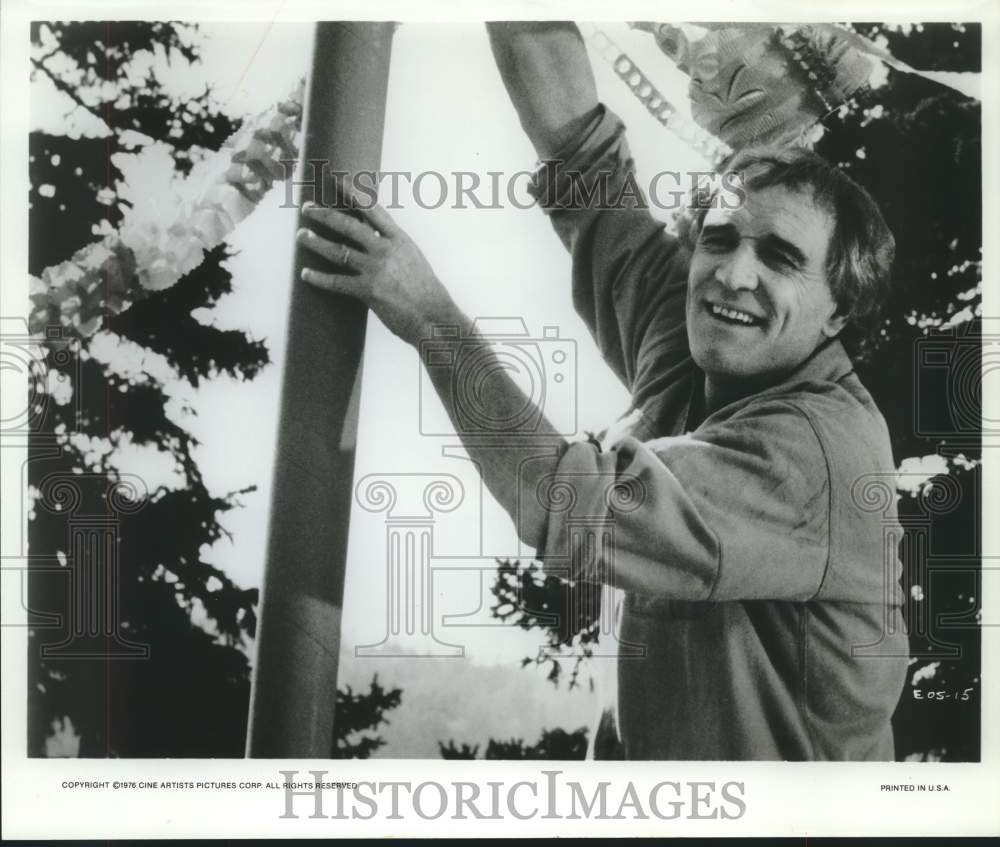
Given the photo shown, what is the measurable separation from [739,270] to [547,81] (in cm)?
78

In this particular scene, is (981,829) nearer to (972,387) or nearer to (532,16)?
(972,387)

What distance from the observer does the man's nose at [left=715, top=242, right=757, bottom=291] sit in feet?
9.96

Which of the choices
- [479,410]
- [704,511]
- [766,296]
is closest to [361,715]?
[479,410]

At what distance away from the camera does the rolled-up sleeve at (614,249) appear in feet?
10.1

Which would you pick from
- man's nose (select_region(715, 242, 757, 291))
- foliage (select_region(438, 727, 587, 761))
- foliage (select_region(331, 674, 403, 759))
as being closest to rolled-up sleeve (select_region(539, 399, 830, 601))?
man's nose (select_region(715, 242, 757, 291))

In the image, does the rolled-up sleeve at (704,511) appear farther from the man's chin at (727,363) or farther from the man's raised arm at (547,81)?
the man's raised arm at (547,81)

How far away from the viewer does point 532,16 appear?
3.11 meters

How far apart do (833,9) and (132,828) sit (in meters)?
3.12

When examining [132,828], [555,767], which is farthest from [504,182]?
[132,828]

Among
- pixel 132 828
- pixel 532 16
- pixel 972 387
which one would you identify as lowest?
pixel 132 828

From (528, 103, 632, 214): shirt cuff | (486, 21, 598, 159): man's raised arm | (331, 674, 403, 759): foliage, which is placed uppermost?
(486, 21, 598, 159): man's raised arm

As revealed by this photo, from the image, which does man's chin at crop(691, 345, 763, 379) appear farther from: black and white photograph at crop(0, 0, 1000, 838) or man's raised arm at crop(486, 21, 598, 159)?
man's raised arm at crop(486, 21, 598, 159)

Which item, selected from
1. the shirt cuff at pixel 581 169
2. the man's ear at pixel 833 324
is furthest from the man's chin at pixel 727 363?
the shirt cuff at pixel 581 169

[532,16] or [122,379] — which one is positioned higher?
[532,16]
